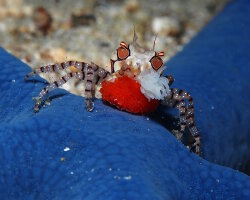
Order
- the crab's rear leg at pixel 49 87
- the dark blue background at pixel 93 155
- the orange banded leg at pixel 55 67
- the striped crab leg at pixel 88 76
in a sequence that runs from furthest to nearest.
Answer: the orange banded leg at pixel 55 67 → the striped crab leg at pixel 88 76 → the crab's rear leg at pixel 49 87 → the dark blue background at pixel 93 155

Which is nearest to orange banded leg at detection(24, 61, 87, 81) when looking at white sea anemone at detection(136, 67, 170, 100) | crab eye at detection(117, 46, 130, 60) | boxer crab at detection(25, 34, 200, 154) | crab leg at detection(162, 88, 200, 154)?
boxer crab at detection(25, 34, 200, 154)

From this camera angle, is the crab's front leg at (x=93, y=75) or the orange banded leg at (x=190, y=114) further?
the orange banded leg at (x=190, y=114)

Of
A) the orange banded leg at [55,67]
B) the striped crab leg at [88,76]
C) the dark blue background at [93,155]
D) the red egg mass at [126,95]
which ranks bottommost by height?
the dark blue background at [93,155]

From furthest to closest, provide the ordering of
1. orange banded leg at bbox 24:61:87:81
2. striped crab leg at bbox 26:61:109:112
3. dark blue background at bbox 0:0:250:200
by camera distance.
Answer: orange banded leg at bbox 24:61:87:81, striped crab leg at bbox 26:61:109:112, dark blue background at bbox 0:0:250:200

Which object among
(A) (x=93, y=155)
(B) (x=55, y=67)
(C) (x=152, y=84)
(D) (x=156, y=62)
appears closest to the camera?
(A) (x=93, y=155)

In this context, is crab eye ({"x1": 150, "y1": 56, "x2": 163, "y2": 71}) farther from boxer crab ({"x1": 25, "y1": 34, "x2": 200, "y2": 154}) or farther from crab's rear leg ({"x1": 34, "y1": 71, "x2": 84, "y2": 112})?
crab's rear leg ({"x1": 34, "y1": 71, "x2": 84, "y2": 112})

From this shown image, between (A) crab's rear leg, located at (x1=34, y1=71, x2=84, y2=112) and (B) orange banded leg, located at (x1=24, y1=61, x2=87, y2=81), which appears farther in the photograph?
(B) orange banded leg, located at (x1=24, y1=61, x2=87, y2=81)

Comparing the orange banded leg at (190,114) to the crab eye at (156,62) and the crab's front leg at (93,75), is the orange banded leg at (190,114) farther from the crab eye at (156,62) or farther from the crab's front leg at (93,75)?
the crab's front leg at (93,75)

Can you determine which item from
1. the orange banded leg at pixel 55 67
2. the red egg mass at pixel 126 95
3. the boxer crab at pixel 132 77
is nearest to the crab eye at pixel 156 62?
the boxer crab at pixel 132 77

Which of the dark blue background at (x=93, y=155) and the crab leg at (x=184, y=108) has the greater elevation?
the crab leg at (x=184, y=108)

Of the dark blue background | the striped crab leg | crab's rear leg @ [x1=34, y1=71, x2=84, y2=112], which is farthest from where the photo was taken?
the striped crab leg

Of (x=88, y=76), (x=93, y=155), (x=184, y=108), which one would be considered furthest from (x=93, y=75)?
(x=93, y=155)

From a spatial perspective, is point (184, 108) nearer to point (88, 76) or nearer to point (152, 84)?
point (152, 84)
